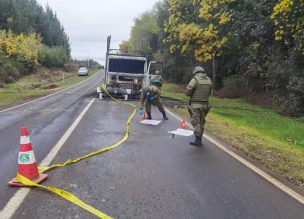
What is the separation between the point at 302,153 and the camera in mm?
9570

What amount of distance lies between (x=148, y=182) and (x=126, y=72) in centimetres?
1768

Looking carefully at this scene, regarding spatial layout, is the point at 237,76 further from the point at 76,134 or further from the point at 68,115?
the point at 76,134

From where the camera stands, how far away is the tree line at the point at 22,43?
49.6m

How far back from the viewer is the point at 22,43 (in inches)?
2304

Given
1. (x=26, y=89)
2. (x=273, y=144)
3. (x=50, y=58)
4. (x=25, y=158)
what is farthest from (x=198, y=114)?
(x=50, y=58)

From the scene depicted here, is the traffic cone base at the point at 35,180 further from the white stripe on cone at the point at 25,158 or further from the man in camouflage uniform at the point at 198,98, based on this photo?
the man in camouflage uniform at the point at 198,98

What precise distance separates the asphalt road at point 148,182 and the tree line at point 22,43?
36.8 metres

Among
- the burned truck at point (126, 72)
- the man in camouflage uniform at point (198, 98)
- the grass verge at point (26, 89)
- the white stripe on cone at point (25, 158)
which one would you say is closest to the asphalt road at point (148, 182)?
the white stripe on cone at point (25, 158)

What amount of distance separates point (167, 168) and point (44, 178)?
2170 millimetres

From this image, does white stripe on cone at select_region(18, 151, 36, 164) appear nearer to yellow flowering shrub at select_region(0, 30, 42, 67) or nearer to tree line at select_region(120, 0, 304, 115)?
tree line at select_region(120, 0, 304, 115)

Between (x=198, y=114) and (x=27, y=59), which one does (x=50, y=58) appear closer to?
(x=27, y=59)

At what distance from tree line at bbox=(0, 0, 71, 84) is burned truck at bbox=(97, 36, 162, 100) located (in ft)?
75.7

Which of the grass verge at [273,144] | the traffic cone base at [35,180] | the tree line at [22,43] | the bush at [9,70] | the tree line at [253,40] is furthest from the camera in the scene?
the tree line at [22,43]

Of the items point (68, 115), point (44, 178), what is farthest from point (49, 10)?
point (44, 178)
